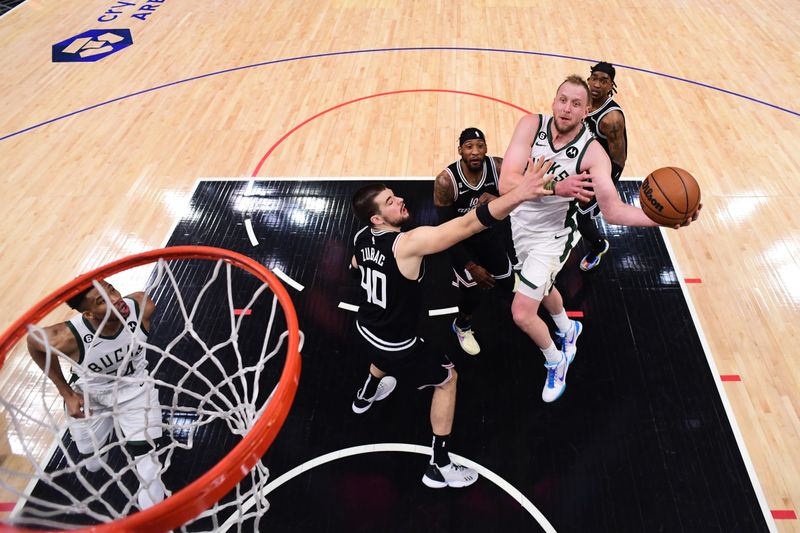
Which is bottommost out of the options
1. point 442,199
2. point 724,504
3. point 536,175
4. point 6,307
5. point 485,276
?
point 724,504

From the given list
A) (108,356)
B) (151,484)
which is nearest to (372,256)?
(108,356)

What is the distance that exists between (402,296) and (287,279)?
191 cm

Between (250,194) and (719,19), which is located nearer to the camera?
(250,194)

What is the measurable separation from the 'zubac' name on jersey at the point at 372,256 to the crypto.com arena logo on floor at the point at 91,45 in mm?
7372

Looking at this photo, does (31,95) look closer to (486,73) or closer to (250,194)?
(250,194)

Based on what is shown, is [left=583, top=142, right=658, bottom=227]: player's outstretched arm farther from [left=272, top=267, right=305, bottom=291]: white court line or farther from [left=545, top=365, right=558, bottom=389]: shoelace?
[left=272, top=267, right=305, bottom=291]: white court line

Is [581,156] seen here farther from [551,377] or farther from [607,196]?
[551,377]

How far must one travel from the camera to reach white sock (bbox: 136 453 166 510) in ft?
9.75

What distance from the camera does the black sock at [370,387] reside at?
3.62 metres

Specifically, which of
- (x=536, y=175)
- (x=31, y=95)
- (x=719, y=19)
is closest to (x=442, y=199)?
(x=536, y=175)

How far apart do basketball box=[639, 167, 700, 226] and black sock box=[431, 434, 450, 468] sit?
172 centimetres

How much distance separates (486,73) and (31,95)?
20.0 ft

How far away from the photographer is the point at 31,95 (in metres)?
7.48

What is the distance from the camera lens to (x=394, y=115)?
674 cm
